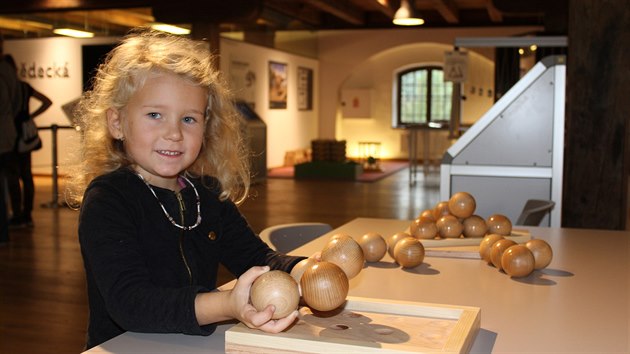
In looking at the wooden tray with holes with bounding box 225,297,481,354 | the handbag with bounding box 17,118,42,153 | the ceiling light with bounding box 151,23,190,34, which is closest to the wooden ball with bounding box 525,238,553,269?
the wooden tray with holes with bounding box 225,297,481,354

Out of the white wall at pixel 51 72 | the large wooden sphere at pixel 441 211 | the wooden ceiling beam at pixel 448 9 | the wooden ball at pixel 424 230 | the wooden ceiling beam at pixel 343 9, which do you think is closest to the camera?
the wooden ball at pixel 424 230

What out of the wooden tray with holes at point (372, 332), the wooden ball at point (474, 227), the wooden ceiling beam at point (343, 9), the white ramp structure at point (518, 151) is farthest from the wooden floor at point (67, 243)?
the wooden ceiling beam at point (343, 9)

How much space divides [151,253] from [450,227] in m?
0.88

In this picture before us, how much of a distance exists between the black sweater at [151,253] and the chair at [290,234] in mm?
607

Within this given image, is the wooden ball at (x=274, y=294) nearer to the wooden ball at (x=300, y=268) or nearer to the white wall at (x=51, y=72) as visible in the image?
the wooden ball at (x=300, y=268)

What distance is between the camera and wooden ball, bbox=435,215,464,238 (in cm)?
192

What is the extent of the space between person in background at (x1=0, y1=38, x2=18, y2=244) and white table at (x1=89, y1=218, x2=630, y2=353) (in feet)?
14.5

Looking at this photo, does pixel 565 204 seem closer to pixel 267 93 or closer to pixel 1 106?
pixel 1 106

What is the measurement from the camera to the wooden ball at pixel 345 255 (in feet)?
4.34

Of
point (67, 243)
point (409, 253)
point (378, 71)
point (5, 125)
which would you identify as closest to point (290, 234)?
point (409, 253)

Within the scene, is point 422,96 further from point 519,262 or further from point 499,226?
point 519,262

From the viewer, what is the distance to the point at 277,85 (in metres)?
13.6

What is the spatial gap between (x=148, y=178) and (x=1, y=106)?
481 cm

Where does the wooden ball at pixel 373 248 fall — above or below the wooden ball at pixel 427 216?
below
